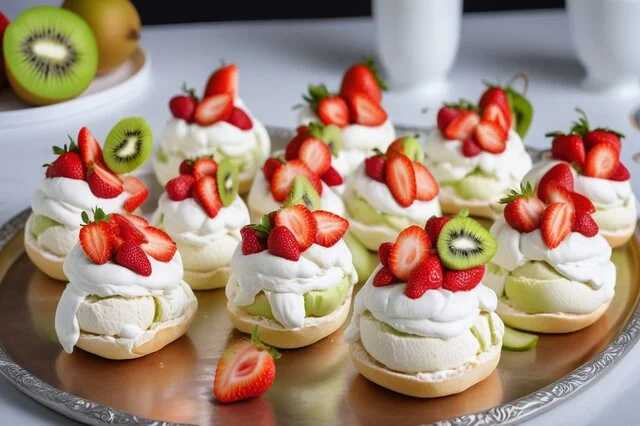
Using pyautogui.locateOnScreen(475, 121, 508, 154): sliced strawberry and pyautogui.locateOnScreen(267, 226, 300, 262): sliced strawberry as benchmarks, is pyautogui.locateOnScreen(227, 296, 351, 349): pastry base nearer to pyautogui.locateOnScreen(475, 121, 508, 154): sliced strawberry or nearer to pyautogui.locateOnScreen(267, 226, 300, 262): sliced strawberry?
pyautogui.locateOnScreen(267, 226, 300, 262): sliced strawberry

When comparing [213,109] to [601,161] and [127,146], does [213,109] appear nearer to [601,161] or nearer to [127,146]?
[127,146]

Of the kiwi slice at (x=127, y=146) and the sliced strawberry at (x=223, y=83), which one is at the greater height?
the kiwi slice at (x=127, y=146)

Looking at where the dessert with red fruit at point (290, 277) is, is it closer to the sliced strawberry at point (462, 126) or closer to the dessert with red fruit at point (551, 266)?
the dessert with red fruit at point (551, 266)

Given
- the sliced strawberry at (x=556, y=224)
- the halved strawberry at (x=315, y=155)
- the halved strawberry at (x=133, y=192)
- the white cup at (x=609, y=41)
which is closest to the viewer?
the sliced strawberry at (x=556, y=224)

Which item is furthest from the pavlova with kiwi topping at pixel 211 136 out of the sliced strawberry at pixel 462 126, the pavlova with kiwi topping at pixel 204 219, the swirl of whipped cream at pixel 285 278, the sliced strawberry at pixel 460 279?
the sliced strawberry at pixel 460 279

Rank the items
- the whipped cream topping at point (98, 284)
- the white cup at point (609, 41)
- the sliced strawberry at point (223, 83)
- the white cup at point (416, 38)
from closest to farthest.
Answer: the whipped cream topping at point (98, 284)
the sliced strawberry at point (223, 83)
the white cup at point (609, 41)
the white cup at point (416, 38)

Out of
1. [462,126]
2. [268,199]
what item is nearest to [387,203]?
[268,199]

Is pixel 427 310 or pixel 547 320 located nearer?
pixel 427 310

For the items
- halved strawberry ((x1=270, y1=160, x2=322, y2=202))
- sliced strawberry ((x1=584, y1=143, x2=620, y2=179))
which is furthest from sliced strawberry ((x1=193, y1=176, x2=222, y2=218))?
sliced strawberry ((x1=584, y1=143, x2=620, y2=179))
